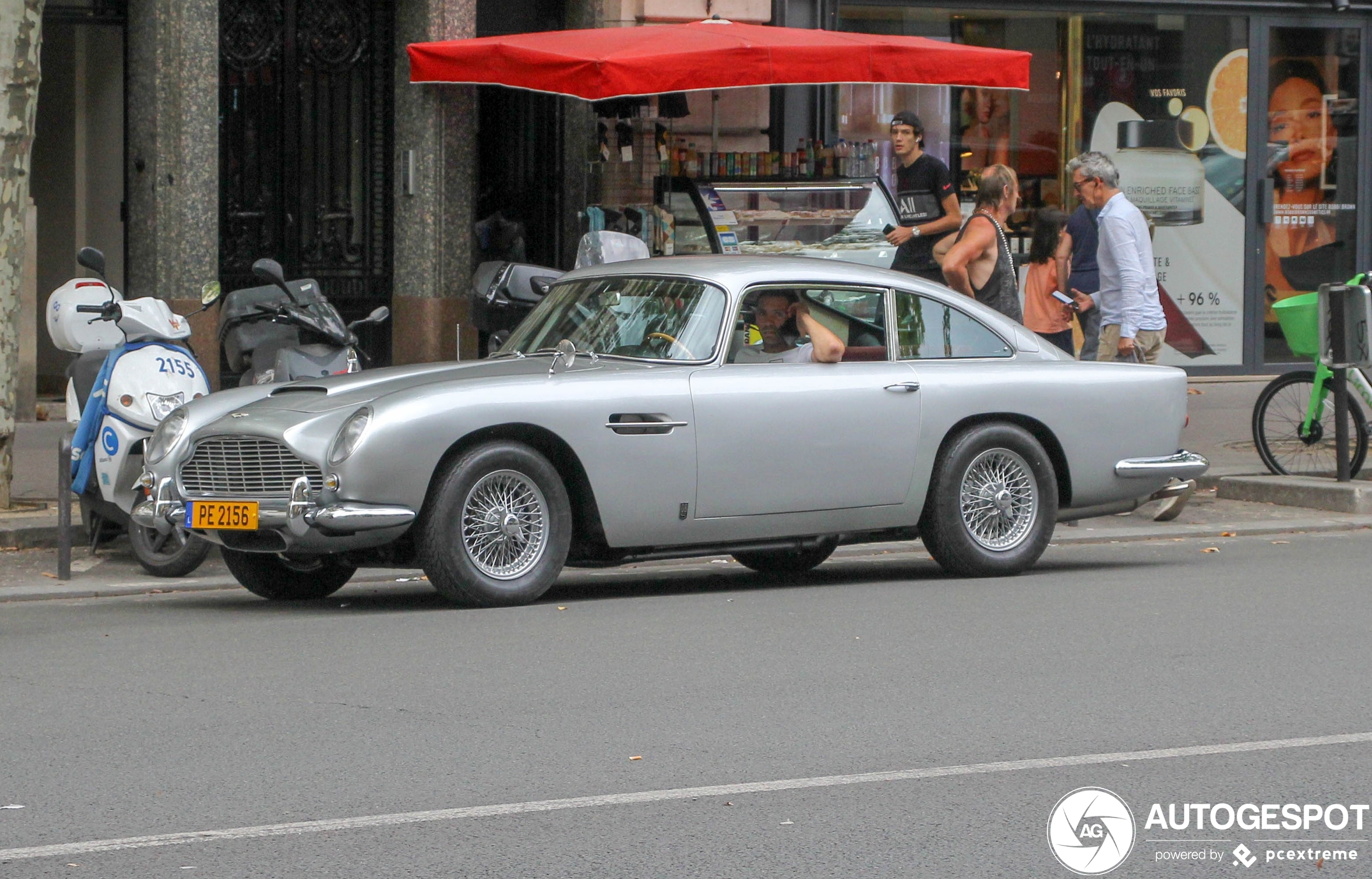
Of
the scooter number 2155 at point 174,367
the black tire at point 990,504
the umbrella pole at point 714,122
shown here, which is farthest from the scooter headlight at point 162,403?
the umbrella pole at point 714,122

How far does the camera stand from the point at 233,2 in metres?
15.5

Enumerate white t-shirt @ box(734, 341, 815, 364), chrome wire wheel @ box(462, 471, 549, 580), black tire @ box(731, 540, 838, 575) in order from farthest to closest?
black tire @ box(731, 540, 838, 575) → white t-shirt @ box(734, 341, 815, 364) → chrome wire wheel @ box(462, 471, 549, 580)

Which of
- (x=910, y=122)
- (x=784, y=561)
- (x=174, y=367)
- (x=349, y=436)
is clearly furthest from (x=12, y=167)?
(x=910, y=122)

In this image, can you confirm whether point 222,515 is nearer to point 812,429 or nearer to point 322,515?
point 322,515

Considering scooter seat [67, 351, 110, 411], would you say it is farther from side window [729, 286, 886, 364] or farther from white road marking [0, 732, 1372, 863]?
white road marking [0, 732, 1372, 863]

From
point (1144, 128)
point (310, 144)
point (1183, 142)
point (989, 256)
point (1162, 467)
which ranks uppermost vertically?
point (1144, 128)

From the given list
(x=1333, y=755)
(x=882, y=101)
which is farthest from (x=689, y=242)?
(x=1333, y=755)

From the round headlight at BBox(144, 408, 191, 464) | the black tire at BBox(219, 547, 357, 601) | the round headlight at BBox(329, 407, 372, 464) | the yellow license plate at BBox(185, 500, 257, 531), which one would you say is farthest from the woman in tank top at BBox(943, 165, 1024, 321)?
the yellow license plate at BBox(185, 500, 257, 531)

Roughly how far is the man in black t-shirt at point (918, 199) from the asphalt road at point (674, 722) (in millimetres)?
4628

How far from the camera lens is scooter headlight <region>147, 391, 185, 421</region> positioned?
9336 millimetres

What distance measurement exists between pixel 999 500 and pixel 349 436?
316cm

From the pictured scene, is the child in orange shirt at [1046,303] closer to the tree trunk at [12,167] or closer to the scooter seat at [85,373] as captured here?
the scooter seat at [85,373]

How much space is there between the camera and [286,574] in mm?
8797

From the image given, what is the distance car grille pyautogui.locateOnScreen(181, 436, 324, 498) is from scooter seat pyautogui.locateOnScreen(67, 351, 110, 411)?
1.81 meters
